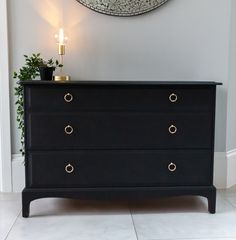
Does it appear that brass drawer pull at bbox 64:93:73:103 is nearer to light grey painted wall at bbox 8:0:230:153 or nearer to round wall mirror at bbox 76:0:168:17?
light grey painted wall at bbox 8:0:230:153

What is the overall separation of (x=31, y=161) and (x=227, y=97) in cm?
155

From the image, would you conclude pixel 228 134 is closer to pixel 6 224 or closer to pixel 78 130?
pixel 78 130

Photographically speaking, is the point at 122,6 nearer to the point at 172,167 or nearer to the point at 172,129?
the point at 172,129

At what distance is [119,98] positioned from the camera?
2.10 m

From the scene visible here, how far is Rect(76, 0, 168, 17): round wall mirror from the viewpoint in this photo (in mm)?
2506

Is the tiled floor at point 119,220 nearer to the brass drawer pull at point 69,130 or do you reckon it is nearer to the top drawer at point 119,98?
the brass drawer pull at point 69,130

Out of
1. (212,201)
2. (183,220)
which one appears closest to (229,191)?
(212,201)

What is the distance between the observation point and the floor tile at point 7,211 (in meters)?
2.00

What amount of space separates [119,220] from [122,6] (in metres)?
1.50

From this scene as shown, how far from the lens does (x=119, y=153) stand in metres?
2.14

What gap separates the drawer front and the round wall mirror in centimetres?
86

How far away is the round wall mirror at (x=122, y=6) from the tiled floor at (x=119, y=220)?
137 cm

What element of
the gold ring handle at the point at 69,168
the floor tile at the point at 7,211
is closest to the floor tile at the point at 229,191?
the gold ring handle at the point at 69,168

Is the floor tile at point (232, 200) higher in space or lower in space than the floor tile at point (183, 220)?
higher
